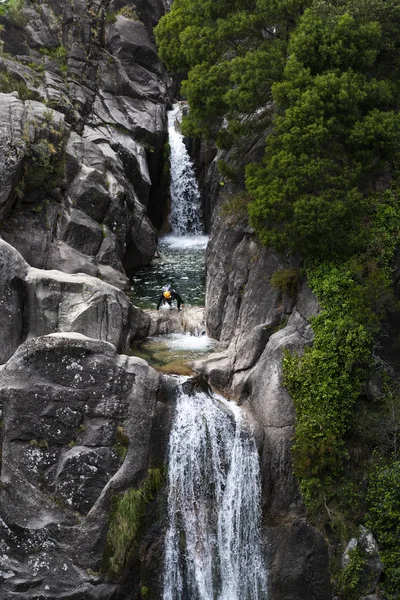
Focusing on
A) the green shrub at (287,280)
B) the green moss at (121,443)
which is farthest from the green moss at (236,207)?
the green moss at (121,443)

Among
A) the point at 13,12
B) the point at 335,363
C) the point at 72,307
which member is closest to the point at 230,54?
the point at 72,307

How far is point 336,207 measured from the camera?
56.3ft

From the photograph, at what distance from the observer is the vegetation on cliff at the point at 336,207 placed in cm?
1641

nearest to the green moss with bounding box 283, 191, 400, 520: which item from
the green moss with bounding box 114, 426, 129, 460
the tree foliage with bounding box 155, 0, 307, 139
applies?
the green moss with bounding box 114, 426, 129, 460

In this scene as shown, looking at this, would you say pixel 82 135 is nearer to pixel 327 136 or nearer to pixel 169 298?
pixel 169 298

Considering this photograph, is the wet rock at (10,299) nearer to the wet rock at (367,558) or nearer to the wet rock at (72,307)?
the wet rock at (72,307)

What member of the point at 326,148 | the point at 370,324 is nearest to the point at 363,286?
the point at 370,324

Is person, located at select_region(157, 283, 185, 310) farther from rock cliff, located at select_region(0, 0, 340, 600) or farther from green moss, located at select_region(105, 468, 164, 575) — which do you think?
green moss, located at select_region(105, 468, 164, 575)

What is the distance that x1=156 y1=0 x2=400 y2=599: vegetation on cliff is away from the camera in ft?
53.8

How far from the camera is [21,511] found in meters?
15.4

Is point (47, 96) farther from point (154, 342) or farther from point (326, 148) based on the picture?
point (326, 148)

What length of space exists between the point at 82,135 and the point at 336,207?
57.8ft

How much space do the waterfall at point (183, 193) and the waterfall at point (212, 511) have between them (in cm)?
2143

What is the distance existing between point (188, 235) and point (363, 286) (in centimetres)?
2144
